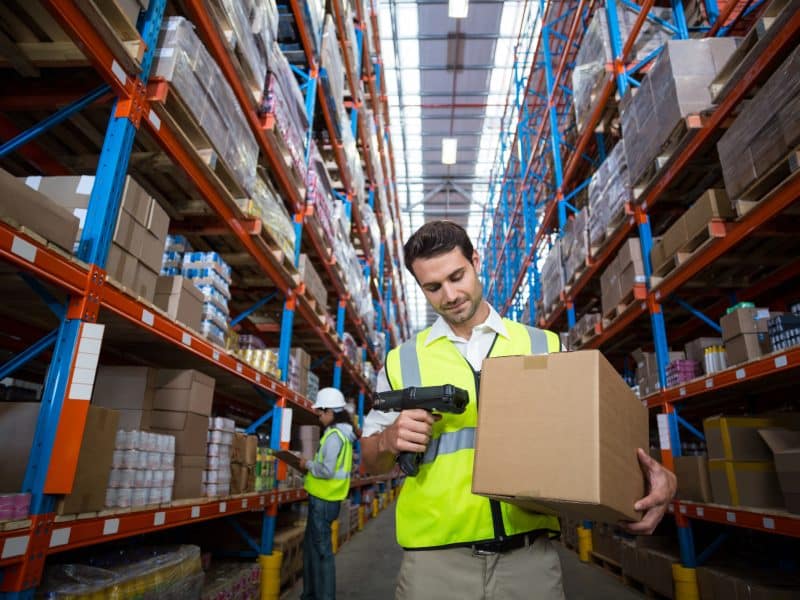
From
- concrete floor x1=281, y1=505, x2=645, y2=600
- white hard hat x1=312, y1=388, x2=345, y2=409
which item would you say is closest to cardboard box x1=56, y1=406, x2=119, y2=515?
white hard hat x1=312, y1=388, x2=345, y2=409

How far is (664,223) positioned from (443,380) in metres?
5.75

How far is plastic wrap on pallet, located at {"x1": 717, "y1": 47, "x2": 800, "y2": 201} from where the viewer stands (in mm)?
3068

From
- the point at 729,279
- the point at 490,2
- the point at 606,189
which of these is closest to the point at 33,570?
the point at 729,279

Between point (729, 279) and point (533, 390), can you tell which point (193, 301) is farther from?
point (729, 279)

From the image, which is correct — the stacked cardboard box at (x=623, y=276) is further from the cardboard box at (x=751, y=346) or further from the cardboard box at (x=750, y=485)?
the cardboard box at (x=750, y=485)

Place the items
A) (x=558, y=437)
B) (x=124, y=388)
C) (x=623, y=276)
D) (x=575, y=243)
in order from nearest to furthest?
(x=558, y=437) → (x=124, y=388) → (x=623, y=276) → (x=575, y=243)

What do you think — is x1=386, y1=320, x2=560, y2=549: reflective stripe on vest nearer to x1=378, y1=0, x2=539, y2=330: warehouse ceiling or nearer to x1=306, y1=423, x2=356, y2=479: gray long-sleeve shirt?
x1=306, y1=423, x2=356, y2=479: gray long-sleeve shirt

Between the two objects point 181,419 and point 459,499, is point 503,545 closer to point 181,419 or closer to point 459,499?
point 459,499

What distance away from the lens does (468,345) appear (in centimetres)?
179

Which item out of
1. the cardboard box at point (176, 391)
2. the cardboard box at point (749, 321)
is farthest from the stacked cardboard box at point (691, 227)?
the cardboard box at point (176, 391)

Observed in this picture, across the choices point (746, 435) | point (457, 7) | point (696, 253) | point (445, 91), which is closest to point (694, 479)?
point (746, 435)

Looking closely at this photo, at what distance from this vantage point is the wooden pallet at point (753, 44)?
10.7 feet

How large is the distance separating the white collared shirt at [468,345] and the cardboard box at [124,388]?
6.05 feet

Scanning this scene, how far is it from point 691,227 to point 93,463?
14.9 feet
